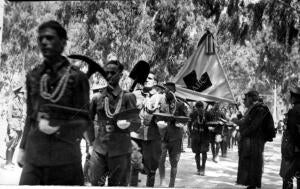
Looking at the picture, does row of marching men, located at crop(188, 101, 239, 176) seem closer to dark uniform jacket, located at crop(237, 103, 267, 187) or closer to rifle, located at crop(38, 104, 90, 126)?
dark uniform jacket, located at crop(237, 103, 267, 187)

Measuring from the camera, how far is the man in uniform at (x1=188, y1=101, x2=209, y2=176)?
920 centimetres

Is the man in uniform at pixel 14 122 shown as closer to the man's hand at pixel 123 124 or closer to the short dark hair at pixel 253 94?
the man's hand at pixel 123 124

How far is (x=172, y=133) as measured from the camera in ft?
29.4

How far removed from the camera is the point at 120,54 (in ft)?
25.1

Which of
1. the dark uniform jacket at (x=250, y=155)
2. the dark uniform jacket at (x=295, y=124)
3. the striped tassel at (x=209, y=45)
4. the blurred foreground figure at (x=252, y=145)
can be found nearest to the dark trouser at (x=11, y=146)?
the striped tassel at (x=209, y=45)

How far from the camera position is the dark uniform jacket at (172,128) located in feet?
27.8

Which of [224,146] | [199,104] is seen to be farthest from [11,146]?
[224,146]

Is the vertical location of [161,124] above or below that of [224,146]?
above

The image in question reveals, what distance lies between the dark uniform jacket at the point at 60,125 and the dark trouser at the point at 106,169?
0.98 meters

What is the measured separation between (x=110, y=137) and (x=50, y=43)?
4.97 feet

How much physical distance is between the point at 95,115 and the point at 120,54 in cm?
155

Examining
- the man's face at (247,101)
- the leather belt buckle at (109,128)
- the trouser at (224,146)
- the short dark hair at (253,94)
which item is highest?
the short dark hair at (253,94)

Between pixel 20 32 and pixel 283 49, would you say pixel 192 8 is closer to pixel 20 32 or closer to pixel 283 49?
pixel 283 49

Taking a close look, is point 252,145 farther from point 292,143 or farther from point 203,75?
point 203,75
